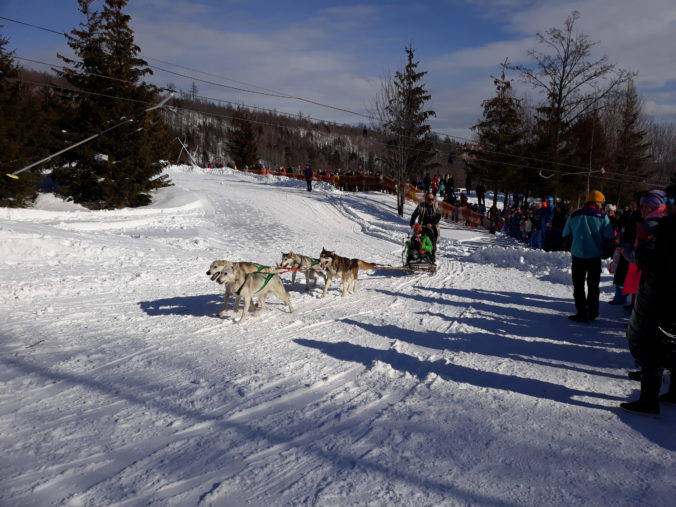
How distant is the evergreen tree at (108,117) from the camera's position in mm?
17891

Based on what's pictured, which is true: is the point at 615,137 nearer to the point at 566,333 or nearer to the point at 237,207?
the point at 237,207

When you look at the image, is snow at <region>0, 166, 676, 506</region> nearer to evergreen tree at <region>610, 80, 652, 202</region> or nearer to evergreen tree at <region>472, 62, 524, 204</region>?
evergreen tree at <region>472, 62, 524, 204</region>

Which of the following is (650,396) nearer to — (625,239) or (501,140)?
(625,239)

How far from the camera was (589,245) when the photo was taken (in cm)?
577

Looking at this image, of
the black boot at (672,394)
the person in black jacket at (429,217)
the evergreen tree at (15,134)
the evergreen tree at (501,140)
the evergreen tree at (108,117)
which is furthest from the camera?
the evergreen tree at (501,140)

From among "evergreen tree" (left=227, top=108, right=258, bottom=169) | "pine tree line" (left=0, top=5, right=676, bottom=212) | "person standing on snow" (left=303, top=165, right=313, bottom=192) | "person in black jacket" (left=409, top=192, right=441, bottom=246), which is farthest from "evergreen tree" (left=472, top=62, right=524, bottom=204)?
"evergreen tree" (left=227, top=108, right=258, bottom=169)

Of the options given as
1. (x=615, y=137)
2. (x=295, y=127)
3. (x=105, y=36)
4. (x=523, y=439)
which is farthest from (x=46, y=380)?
(x=295, y=127)

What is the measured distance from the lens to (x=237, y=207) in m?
21.3

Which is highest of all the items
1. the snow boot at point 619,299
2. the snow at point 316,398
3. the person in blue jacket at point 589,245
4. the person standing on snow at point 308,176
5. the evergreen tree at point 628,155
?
the evergreen tree at point 628,155

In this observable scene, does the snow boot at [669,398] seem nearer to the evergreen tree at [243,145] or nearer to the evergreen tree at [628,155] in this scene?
the evergreen tree at [628,155]

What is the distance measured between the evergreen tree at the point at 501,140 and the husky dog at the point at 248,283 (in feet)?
81.4

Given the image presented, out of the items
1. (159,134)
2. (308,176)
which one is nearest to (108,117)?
(159,134)

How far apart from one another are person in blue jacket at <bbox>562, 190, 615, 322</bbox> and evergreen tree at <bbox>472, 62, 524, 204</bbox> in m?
23.1

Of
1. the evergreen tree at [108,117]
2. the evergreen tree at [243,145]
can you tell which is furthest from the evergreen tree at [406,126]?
the evergreen tree at [243,145]
